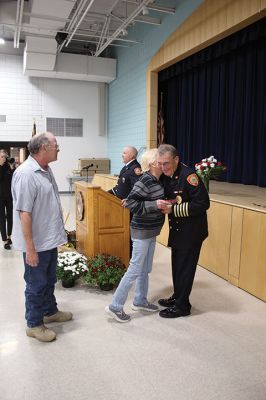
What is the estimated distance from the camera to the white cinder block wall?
35.3 feet

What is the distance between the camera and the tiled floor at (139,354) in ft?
6.74

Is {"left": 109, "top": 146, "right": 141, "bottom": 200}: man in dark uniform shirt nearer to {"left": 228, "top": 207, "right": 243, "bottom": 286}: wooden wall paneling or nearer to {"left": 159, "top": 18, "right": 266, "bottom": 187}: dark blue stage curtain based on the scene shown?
{"left": 228, "top": 207, "right": 243, "bottom": 286}: wooden wall paneling

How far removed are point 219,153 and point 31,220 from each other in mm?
5215

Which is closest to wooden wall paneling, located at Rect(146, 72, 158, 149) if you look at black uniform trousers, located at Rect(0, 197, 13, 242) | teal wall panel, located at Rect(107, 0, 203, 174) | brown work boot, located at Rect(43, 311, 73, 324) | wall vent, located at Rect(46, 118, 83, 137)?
teal wall panel, located at Rect(107, 0, 203, 174)

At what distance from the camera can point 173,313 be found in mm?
2975

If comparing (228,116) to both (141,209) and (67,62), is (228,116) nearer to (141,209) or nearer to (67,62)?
(141,209)

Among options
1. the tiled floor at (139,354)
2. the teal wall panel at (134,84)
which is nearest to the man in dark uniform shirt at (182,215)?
the tiled floor at (139,354)

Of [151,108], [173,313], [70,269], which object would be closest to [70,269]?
[70,269]

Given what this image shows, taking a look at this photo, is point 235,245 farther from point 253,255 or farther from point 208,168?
point 208,168

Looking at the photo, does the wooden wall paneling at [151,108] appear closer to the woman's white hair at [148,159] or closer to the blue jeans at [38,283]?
the woman's white hair at [148,159]

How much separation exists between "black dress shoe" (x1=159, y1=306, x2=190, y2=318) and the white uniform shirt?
44.0 inches

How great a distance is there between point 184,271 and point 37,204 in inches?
52.0

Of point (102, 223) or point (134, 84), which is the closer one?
point (102, 223)

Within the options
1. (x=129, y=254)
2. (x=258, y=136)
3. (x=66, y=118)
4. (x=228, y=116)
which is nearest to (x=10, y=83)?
(x=66, y=118)
